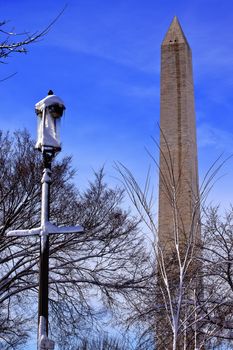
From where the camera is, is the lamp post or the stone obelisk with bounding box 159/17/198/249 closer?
the lamp post

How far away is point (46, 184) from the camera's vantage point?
6305mm

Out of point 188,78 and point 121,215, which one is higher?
point 188,78

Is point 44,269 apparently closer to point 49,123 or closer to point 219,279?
point 49,123

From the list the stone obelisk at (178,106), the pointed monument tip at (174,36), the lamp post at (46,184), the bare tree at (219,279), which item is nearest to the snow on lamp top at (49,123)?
the lamp post at (46,184)

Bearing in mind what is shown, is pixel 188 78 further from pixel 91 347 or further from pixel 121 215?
pixel 91 347

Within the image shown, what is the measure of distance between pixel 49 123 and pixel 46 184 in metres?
0.53

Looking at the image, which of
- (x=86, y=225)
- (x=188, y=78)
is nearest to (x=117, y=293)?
(x=86, y=225)

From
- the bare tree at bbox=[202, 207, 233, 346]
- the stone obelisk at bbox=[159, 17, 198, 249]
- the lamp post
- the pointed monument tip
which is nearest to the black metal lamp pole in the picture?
the lamp post

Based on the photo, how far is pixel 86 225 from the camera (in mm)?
24500

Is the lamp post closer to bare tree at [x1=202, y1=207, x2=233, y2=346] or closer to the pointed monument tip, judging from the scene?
bare tree at [x1=202, y1=207, x2=233, y2=346]

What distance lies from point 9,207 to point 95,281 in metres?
3.77

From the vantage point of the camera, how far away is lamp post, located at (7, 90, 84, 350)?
592 cm

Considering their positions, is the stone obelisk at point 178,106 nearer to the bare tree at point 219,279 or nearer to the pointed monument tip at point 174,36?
the pointed monument tip at point 174,36

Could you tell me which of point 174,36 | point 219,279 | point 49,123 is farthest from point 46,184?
point 174,36
